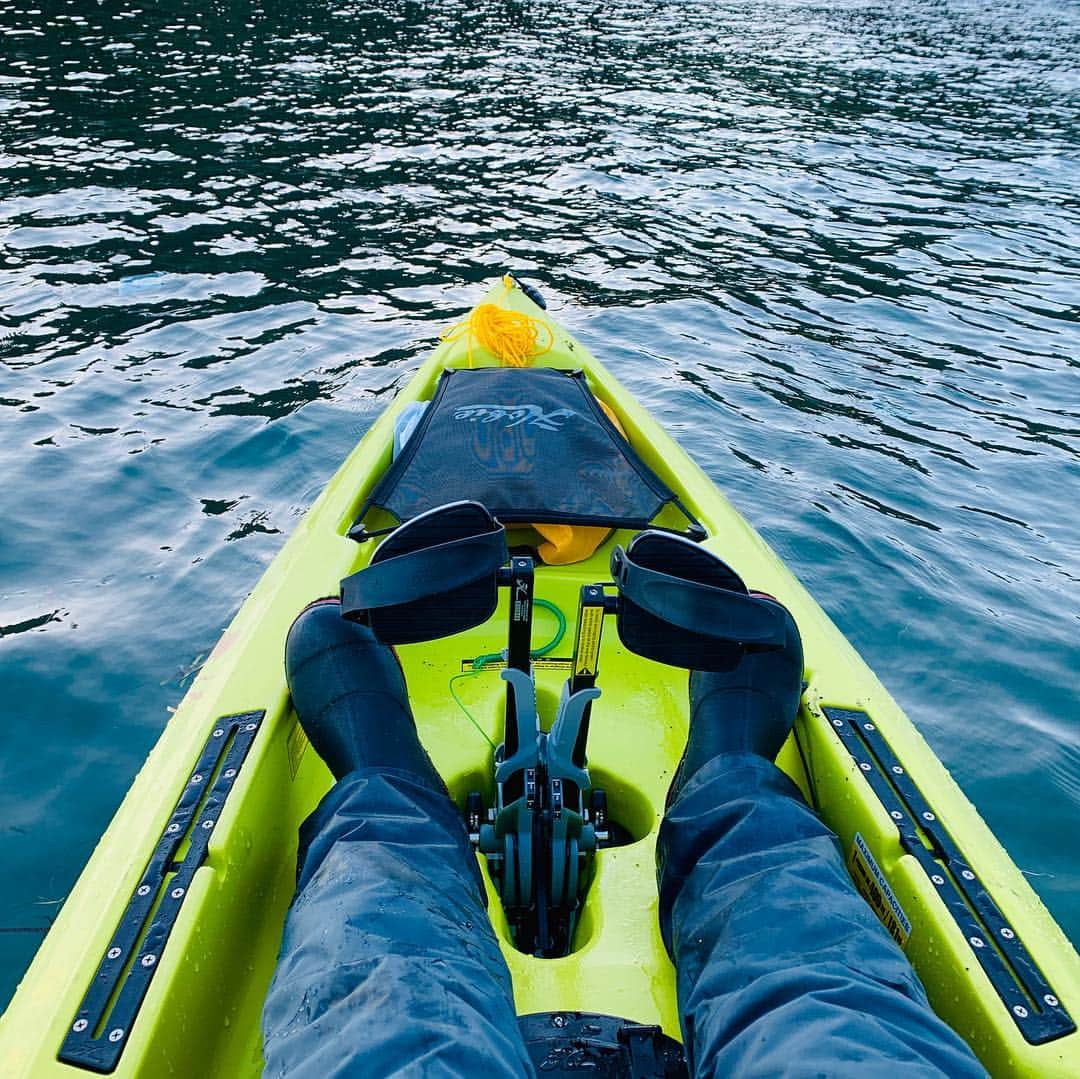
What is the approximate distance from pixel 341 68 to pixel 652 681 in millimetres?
14626

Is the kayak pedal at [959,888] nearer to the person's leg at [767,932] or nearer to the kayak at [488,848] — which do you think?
the kayak at [488,848]

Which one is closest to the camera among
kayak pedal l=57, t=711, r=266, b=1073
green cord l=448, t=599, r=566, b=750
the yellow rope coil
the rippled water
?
kayak pedal l=57, t=711, r=266, b=1073

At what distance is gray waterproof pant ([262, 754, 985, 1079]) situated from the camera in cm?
146

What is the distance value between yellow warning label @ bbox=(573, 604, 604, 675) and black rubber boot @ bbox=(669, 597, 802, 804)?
13.0 inches

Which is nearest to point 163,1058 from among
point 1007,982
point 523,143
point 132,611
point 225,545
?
point 1007,982

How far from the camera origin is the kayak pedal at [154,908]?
173cm

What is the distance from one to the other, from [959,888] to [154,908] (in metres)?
1.83

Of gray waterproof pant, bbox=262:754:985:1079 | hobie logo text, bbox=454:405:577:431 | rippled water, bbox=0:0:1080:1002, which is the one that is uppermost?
gray waterproof pant, bbox=262:754:985:1079

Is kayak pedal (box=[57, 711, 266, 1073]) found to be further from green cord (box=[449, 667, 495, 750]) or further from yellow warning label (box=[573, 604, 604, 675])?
yellow warning label (box=[573, 604, 604, 675])

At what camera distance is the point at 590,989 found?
7.13 ft

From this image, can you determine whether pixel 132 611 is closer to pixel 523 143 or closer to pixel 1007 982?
pixel 1007 982

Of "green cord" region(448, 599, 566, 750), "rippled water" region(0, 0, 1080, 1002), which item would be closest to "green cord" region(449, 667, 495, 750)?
"green cord" region(448, 599, 566, 750)

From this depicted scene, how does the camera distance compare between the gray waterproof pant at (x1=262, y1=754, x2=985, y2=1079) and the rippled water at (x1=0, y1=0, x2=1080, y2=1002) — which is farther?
the rippled water at (x1=0, y1=0, x2=1080, y2=1002)

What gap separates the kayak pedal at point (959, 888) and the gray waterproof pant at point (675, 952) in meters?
0.38
